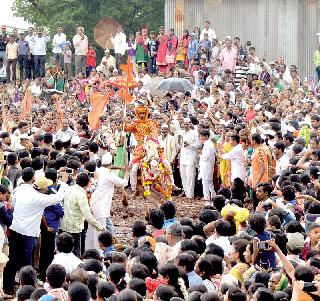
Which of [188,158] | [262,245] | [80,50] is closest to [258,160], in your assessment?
[188,158]

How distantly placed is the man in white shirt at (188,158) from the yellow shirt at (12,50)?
11429 millimetres

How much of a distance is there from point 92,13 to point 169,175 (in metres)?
18.3

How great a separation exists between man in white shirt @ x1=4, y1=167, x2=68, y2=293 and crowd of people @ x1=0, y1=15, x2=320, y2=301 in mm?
18

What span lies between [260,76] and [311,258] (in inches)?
690

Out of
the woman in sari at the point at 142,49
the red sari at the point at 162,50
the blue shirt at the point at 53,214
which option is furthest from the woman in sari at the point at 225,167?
the woman in sari at the point at 142,49

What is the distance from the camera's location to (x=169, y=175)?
19328 millimetres

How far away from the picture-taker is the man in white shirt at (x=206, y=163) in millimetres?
21656

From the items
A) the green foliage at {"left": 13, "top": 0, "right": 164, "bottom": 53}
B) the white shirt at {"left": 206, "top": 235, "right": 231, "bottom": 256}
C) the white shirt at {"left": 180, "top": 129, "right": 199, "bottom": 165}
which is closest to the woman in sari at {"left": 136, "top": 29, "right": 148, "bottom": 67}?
the green foliage at {"left": 13, "top": 0, "right": 164, "bottom": 53}

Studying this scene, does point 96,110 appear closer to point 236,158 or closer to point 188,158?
point 188,158

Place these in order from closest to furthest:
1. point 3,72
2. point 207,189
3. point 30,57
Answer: point 207,189
point 30,57
point 3,72

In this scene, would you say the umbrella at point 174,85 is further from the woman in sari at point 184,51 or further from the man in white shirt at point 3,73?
the man in white shirt at point 3,73

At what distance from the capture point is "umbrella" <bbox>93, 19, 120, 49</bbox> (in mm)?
34562

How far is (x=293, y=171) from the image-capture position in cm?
1764

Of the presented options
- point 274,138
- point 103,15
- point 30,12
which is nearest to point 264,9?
point 103,15
